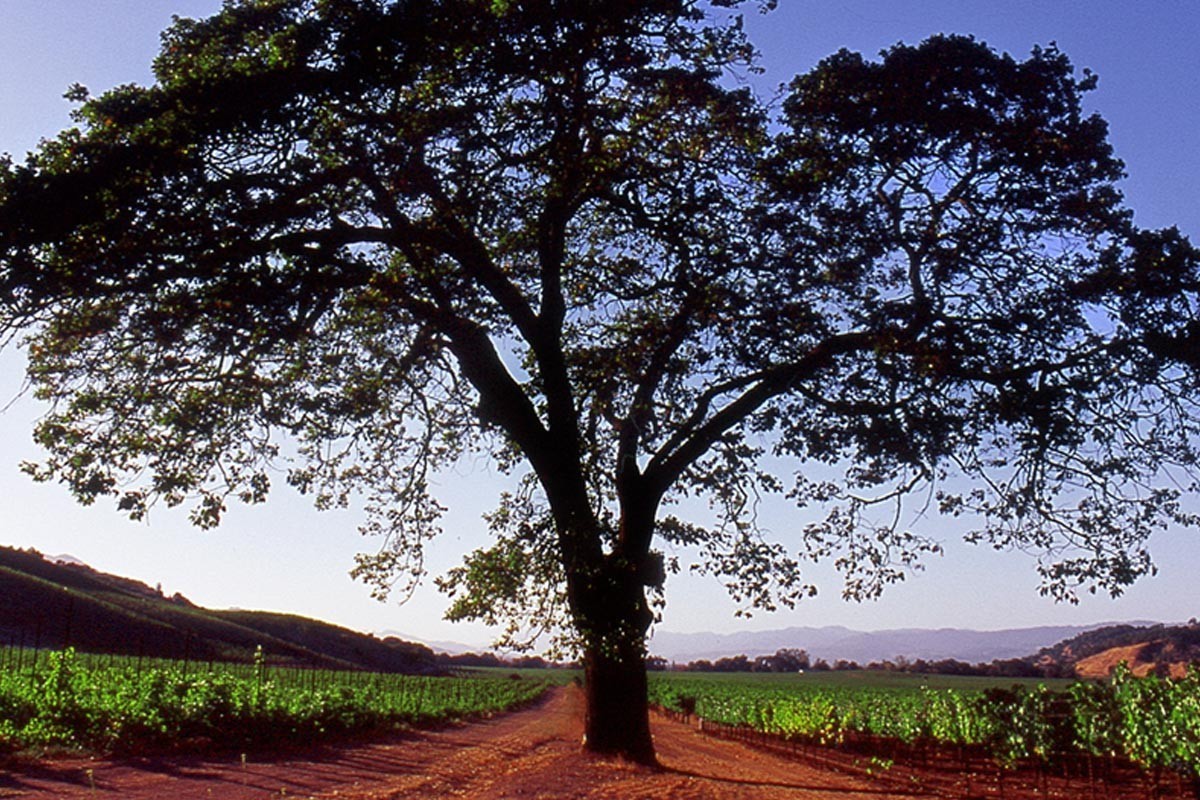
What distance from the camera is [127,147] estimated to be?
1102 centimetres

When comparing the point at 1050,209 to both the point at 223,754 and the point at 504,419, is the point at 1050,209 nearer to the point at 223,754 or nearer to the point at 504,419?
the point at 504,419

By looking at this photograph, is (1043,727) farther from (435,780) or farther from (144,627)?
(144,627)

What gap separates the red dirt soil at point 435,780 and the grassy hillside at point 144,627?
29.6 metres

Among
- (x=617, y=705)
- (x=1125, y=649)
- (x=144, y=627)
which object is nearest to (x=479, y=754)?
(x=617, y=705)

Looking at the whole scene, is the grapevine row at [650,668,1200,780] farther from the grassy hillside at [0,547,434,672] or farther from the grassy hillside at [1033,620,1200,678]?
the grassy hillside at [1033,620,1200,678]

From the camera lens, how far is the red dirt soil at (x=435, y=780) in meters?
11.2

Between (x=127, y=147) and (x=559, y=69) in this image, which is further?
(x=559, y=69)

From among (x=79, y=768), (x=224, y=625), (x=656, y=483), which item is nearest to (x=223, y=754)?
(x=79, y=768)

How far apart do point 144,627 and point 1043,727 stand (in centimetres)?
6732

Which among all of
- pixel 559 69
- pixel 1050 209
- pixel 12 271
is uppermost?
pixel 559 69

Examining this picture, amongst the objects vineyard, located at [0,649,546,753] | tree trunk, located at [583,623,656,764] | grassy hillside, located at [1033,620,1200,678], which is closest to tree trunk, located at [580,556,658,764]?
tree trunk, located at [583,623,656,764]

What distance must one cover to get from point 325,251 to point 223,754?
8.43 meters

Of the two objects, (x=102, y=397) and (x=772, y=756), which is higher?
(x=102, y=397)

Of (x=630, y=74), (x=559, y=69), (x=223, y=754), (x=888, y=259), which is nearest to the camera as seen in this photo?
(x=559, y=69)
